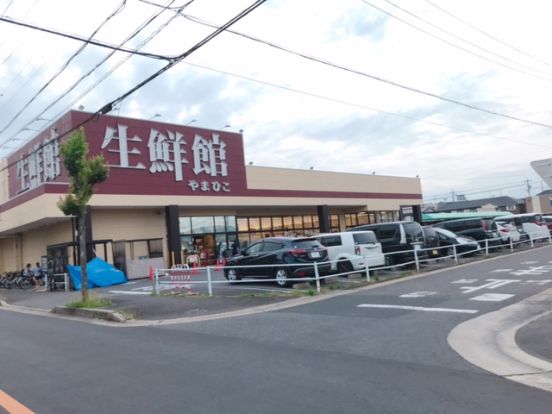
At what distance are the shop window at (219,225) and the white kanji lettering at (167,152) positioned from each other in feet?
16.7

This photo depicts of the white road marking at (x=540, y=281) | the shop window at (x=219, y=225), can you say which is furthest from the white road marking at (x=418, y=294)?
the shop window at (x=219, y=225)

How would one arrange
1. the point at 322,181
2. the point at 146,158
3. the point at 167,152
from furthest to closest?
the point at 322,181 < the point at 167,152 < the point at 146,158

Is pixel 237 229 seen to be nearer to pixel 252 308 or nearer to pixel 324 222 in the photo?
pixel 324 222

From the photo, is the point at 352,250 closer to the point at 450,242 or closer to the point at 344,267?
the point at 344,267

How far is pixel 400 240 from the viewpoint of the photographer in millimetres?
20734

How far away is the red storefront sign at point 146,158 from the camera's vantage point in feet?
90.1

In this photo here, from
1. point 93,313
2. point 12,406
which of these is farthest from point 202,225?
point 12,406

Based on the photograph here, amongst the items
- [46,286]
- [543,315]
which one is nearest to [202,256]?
[46,286]

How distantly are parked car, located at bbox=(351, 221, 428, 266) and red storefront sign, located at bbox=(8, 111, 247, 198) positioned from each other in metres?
14.4

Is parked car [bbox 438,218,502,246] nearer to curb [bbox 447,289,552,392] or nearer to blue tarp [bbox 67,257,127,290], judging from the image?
curb [bbox 447,289,552,392]

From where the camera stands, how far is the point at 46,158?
28922mm

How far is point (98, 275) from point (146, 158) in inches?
321

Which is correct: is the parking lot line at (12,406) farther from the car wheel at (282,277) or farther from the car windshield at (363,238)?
the car windshield at (363,238)

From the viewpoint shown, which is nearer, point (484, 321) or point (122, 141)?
point (484, 321)
